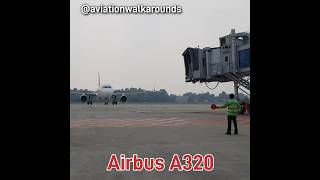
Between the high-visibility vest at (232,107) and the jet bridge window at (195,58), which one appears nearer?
the high-visibility vest at (232,107)

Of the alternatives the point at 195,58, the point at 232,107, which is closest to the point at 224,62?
the point at 195,58

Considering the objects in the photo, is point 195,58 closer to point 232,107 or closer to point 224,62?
point 224,62

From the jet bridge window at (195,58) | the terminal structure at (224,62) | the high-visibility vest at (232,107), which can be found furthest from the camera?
the jet bridge window at (195,58)

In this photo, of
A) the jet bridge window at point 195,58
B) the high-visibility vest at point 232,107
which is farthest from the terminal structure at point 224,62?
the high-visibility vest at point 232,107

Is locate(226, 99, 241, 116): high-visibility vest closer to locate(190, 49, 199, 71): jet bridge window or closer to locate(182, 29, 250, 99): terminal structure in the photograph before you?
locate(182, 29, 250, 99): terminal structure

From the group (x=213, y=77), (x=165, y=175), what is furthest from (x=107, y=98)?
(x=165, y=175)

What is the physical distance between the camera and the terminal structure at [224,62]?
1326 inches

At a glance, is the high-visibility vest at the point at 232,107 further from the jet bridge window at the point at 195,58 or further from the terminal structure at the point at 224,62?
the jet bridge window at the point at 195,58

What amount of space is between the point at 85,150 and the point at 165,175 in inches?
168

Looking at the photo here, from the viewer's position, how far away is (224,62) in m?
35.6
